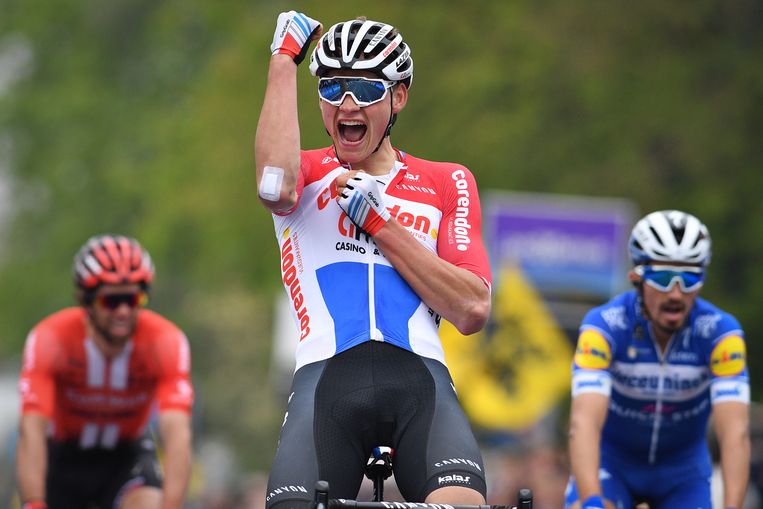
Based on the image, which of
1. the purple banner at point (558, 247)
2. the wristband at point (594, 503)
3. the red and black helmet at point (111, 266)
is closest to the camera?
the wristband at point (594, 503)

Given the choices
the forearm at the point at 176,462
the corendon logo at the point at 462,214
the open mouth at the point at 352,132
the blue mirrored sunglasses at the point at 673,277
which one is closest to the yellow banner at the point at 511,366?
the forearm at the point at 176,462

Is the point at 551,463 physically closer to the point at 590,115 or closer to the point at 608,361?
the point at 608,361

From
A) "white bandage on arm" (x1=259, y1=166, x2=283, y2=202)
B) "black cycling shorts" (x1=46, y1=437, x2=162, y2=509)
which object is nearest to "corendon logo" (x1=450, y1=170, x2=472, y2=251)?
"white bandage on arm" (x1=259, y1=166, x2=283, y2=202)

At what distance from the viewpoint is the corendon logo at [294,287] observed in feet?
22.6

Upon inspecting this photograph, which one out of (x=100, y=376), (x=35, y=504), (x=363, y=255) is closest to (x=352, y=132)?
(x=363, y=255)

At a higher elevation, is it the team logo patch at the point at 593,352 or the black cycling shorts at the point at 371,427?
the team logo patch at the point at 593,352

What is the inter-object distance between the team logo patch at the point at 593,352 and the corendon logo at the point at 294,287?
7.54 feet

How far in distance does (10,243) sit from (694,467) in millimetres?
45650

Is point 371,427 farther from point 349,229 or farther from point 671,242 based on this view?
point 671,242

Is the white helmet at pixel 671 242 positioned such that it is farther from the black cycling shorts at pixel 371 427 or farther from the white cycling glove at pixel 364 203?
the white cycling glove at pixel 364 203

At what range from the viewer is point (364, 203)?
21.9ft

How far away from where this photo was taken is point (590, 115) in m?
34.1

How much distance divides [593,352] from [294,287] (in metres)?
2.38

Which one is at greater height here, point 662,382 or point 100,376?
point 100,376
